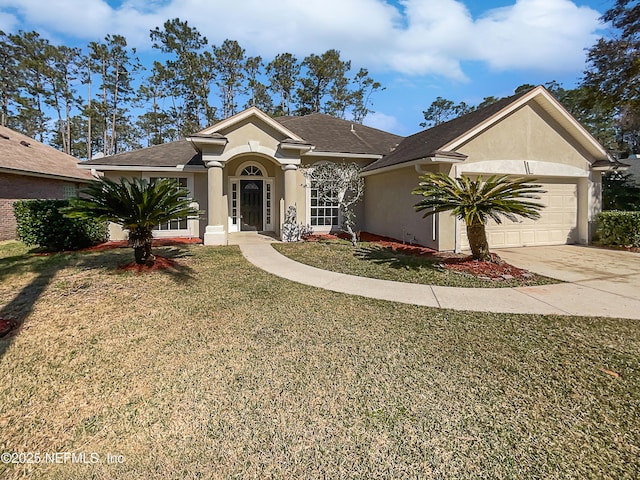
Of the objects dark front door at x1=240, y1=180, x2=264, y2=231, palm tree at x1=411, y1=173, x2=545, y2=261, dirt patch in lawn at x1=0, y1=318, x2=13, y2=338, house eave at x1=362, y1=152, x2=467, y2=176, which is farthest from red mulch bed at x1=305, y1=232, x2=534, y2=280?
dirt patch in lawn at x1=0, y1=318, x2=13, y2=338

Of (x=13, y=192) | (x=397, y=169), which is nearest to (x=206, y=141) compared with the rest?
(x=397, y=169)

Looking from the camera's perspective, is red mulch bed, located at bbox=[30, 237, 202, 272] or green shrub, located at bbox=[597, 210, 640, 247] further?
green shrub, located at bbox=[597, 210, 640, 247]

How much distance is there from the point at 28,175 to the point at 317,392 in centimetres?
1903

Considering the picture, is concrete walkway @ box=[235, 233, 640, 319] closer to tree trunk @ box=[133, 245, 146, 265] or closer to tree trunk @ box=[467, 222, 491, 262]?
tree trunk @ box=[467, 222, 491, 262]

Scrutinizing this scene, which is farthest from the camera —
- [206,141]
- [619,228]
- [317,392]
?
[206,141]

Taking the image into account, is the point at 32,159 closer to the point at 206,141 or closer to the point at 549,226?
the point at 206,141

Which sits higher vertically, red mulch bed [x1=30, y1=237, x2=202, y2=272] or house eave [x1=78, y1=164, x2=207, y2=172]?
house eave [x1=78, y1=164, x2=207, y2=172]

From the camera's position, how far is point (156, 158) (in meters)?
14.2

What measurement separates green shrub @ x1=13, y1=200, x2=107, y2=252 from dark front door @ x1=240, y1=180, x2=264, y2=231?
596 cm

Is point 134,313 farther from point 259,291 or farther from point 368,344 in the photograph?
point 368,344

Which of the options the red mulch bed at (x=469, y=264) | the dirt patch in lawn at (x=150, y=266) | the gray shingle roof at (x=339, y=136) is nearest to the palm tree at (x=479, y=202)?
the red mulch bed at (x=469, y=264)

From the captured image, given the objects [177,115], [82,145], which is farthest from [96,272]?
[82,145]

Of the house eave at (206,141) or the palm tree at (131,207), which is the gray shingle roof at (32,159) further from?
the palm tree at (131,207)

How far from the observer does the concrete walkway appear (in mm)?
5430
